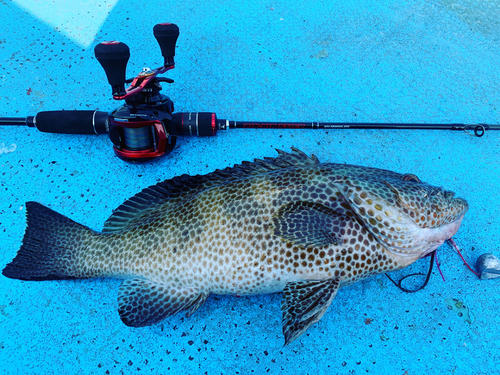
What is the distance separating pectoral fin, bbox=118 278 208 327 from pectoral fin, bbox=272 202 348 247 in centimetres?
59

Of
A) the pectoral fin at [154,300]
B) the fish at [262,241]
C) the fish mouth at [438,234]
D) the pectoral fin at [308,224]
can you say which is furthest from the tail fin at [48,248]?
the fish mouth at [438,234]

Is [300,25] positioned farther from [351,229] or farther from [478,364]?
[478,364]

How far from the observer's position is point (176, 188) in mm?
2025

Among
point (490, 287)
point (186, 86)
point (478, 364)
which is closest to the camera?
point (478, 364)

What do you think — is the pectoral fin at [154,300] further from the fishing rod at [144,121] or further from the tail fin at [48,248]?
the fishing rod at [144,121]

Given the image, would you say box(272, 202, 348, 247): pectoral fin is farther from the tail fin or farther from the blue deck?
the tail fin

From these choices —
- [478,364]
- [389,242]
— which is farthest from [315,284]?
[478,364]

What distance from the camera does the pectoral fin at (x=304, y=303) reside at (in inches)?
66.6

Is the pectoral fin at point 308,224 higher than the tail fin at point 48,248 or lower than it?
higher

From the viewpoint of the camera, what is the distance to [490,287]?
7.00 ft

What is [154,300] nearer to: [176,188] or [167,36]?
[176,188]

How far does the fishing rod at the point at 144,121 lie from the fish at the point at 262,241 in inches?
19.7

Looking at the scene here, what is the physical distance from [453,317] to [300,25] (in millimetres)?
2649

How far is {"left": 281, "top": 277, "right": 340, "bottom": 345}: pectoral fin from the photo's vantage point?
5.55ft
